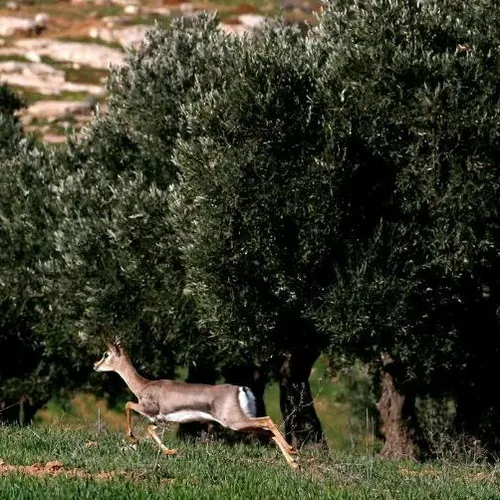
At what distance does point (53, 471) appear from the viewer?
46.9ft

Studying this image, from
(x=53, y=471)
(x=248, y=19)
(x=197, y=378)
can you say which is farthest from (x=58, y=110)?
(x=53, y=471)

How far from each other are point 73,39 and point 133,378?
91.1 metres

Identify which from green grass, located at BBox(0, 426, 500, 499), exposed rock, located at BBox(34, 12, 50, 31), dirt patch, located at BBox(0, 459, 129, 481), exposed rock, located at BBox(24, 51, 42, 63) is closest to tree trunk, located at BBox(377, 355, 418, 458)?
green grass, located at BBox(0, 426, 500, 499)

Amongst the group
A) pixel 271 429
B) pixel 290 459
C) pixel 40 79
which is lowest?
pixel 290 459

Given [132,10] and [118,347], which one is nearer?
[118,347]

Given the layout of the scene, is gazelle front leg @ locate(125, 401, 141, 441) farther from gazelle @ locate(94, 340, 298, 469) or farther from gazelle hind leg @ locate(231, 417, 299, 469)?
gazelle hind leg @ locate(231, 417, 299, 469)

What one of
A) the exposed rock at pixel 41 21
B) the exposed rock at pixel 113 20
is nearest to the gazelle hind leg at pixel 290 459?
the exposed rock at pixel 113 20

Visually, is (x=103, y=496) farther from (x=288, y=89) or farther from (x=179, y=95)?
(x=179, y=95)

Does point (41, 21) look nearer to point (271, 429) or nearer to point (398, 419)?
point (398, 419)

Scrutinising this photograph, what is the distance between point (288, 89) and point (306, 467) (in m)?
8.42

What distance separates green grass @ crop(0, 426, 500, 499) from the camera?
12.9 metres

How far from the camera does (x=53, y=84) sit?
307 ft

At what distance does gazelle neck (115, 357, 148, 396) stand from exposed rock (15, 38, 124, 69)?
81917 mm

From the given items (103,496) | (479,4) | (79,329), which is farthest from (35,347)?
(103,496)
